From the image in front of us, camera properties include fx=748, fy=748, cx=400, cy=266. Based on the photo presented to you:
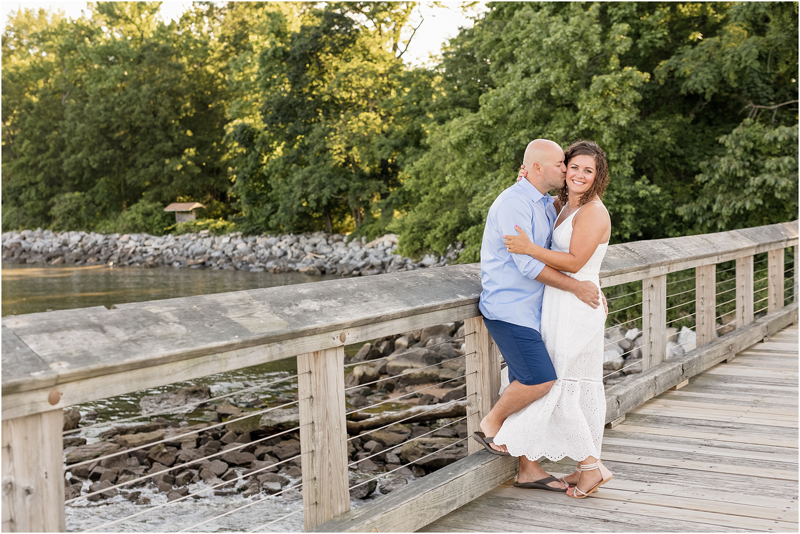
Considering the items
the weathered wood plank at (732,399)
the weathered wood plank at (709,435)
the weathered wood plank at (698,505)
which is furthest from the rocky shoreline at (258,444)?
the weathered wood plank at (698,505)

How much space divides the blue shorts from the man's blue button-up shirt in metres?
0.04

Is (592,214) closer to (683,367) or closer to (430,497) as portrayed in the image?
(430,497)

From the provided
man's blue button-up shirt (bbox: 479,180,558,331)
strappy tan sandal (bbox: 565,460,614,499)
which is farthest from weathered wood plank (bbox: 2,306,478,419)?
strappy tan sandal (bbox: 565,460,614,499)

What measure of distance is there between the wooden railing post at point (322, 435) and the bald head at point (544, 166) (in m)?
1.25

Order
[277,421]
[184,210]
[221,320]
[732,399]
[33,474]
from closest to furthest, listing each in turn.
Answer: [33,474] < [221,320] < [732,399] < [277,421] < [184,210]

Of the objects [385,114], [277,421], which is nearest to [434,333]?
[277,421]

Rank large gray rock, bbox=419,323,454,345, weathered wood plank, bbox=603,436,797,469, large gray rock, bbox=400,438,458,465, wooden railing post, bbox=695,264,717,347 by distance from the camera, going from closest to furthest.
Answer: weathered wood plank, bbox=603,436,797,469
wooden railing post, bbox=695,264,717,347
large gray rock, bbox=400,438,458,465
large gray rock, bbox=419,323,454,345

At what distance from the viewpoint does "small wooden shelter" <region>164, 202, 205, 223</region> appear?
42812 mm

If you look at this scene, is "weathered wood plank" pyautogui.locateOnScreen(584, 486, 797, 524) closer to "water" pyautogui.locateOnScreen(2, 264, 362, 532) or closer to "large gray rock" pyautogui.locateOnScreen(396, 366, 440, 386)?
"water" pyautogui.locateOnScreen(2, 264, 362, 532)

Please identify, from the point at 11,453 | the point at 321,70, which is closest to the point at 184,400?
the point at 11,453

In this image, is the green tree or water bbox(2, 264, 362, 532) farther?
the green tree

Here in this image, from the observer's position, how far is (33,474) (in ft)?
6.06

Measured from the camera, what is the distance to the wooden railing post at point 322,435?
2.64m

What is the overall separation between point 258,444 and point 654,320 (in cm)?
503
